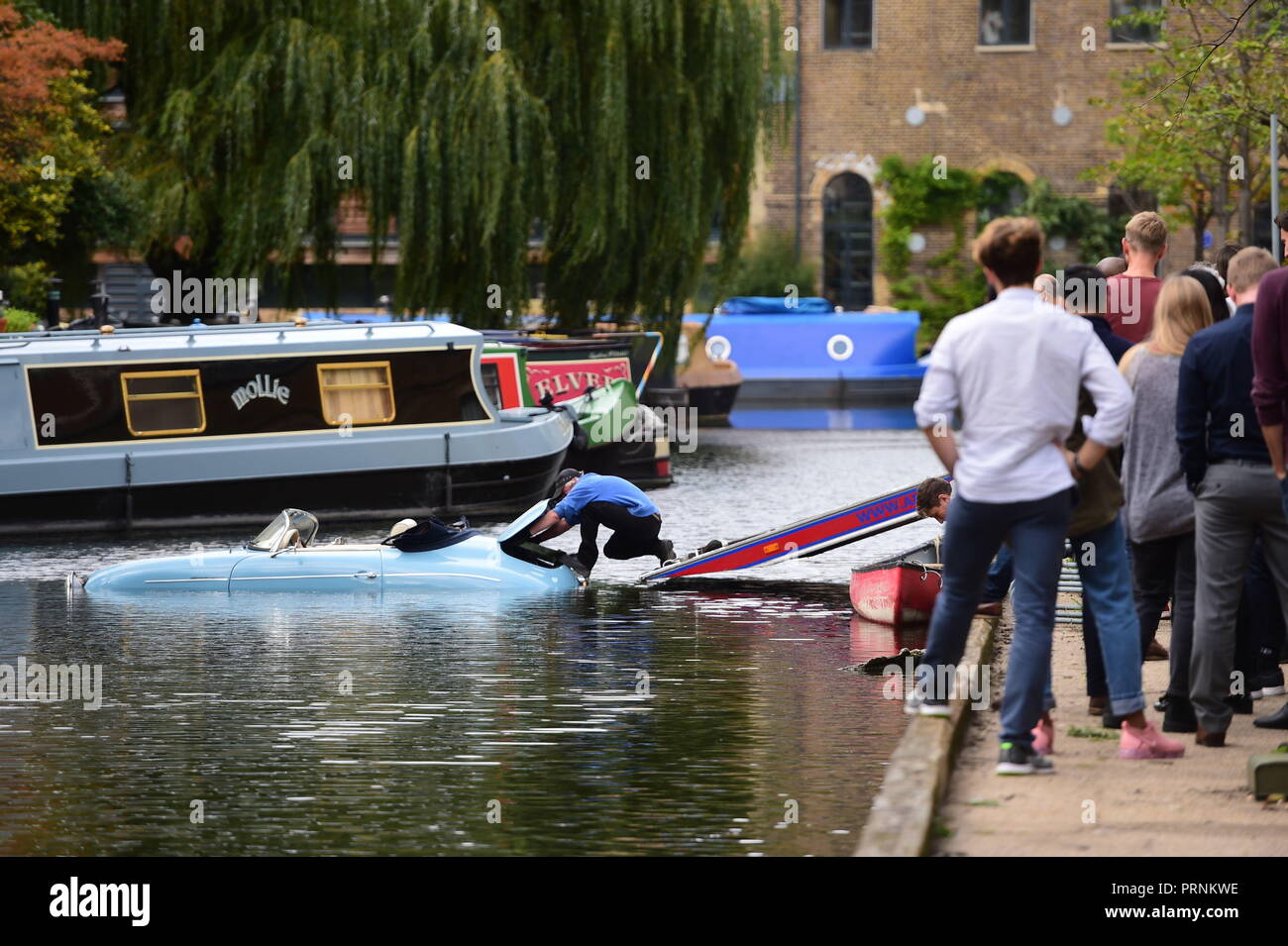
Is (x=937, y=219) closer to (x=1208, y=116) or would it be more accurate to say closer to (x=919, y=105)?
(x=919, y=105)

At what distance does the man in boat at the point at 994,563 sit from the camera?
12.0 metres

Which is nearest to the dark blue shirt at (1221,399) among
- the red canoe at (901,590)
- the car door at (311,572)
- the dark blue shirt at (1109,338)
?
the dark blue shirt at (1109,338)

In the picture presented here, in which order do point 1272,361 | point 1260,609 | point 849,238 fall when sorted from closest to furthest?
point 1272,361 < point 1260,609 < point 849,238

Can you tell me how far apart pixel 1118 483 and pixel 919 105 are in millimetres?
44459

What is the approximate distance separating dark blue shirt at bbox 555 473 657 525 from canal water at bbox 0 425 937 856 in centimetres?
61

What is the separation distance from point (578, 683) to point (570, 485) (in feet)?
14.8

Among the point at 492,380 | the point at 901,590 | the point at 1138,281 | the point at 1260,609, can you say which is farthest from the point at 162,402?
the point at 1260,609

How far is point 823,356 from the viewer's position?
45156 millimetres

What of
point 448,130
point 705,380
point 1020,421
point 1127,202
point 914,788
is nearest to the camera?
point 914,788

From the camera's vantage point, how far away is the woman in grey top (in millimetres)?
8359

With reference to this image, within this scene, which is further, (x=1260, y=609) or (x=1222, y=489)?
(x=1260, y=609)

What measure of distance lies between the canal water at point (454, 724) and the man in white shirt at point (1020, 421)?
3.38ft

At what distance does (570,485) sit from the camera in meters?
15.1

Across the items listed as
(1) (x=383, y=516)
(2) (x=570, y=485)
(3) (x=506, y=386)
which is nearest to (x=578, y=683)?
(2) (x=570, y=485)
